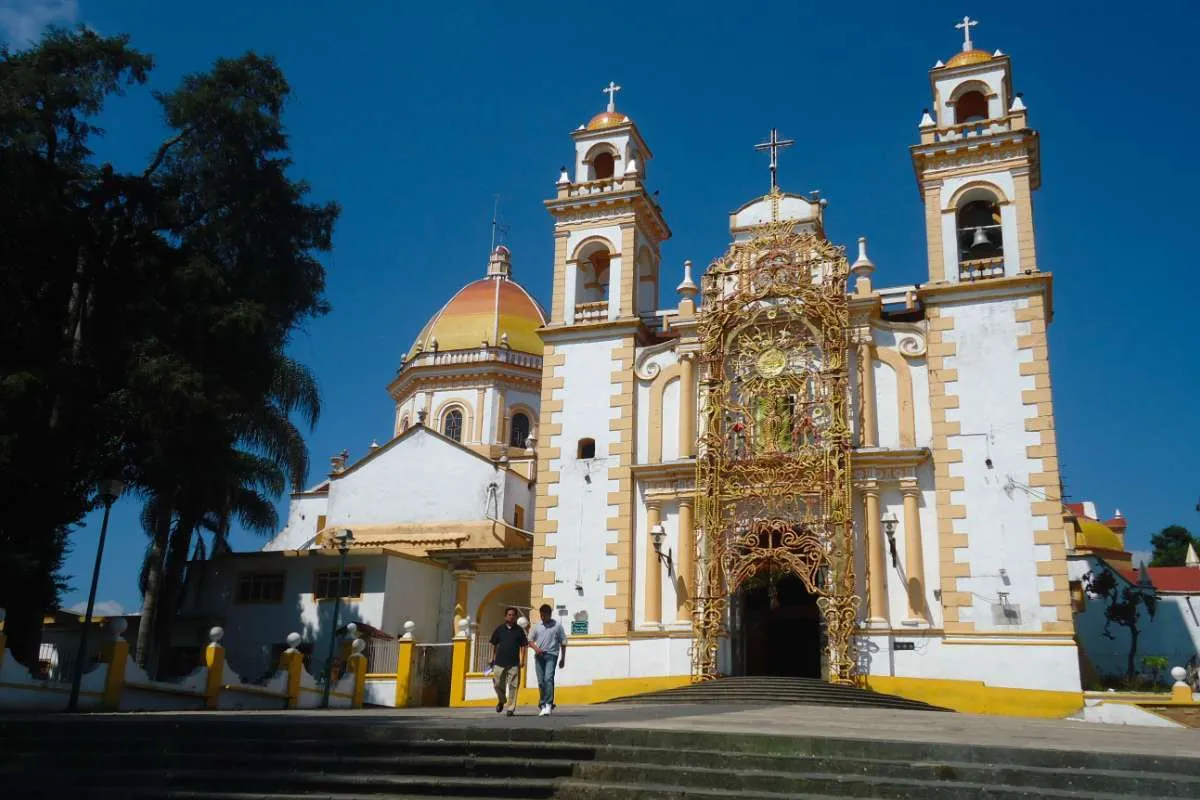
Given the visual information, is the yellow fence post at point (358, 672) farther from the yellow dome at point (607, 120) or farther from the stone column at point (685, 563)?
the yellow dome at point (607, 120)

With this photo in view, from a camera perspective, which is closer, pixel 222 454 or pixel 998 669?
pixel 998 669

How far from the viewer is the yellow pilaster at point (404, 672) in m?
23.0

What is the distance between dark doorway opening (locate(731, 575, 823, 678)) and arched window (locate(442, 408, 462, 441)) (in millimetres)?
17229

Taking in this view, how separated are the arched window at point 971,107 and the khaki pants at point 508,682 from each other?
16487 mm

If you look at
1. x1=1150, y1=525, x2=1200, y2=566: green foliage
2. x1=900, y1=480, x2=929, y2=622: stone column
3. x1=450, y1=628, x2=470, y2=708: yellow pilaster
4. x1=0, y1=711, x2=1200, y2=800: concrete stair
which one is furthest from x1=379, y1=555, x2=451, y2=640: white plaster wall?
x1=1150, y1=525, x2=1200, y2=566: green foliage

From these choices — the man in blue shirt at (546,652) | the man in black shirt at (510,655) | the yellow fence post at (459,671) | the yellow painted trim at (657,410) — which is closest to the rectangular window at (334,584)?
the yellow fence post at (459,671)

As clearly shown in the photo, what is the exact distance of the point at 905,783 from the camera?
8273mm

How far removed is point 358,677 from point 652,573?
6407mm

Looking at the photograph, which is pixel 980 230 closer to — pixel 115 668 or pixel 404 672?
pixel 404 672

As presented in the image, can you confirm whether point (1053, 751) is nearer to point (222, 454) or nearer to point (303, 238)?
point (222, 454)

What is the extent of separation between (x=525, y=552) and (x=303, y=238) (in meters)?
9.20

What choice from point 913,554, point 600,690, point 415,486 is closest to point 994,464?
point 913,554

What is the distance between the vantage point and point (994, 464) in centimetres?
2086

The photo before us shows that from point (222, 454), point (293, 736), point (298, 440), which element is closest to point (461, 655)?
point (222, 454)
